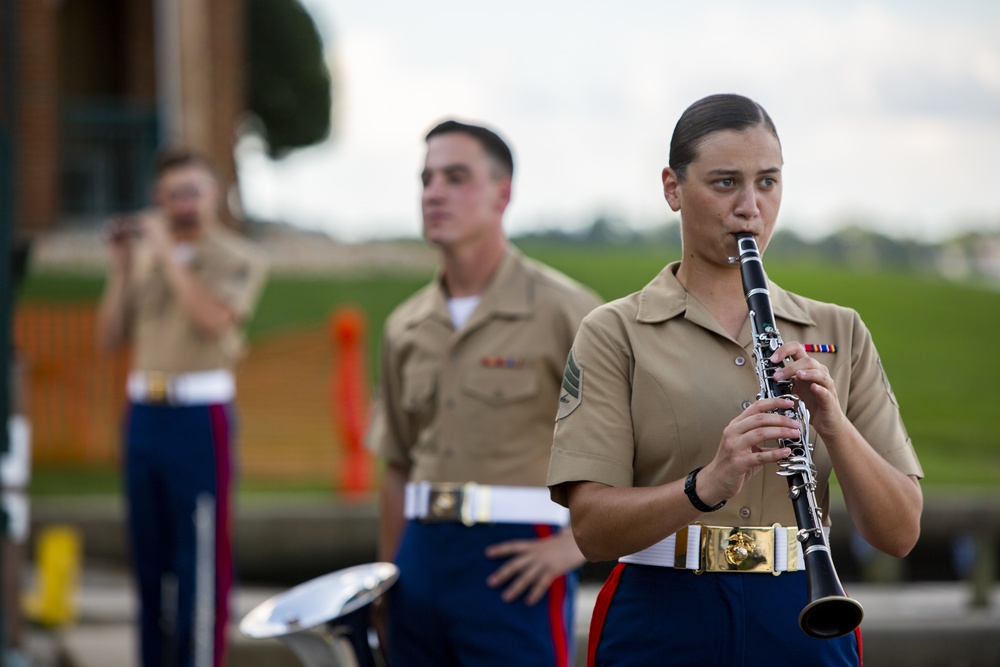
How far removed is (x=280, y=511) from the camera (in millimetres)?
9164

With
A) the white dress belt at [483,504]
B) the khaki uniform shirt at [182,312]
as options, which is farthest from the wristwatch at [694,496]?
the khaki uniform shirt at [182,312]

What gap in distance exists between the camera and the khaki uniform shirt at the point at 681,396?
2307 mm

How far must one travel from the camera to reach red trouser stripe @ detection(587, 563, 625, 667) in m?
Result: 2.46

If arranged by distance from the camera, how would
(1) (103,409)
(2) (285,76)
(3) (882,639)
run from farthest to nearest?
(2) (285,76) < (1) (103,409) < (3) (882,639)

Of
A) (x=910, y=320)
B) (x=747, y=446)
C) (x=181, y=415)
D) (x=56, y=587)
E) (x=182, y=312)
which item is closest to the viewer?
(x=747, y=446)

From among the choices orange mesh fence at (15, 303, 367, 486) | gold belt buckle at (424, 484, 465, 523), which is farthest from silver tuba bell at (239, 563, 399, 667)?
orange mesh fence at (15, 303, 367, 486)

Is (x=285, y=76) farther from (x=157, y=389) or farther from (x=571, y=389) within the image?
(x=571, y=389)

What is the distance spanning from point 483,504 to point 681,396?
4.46 feet

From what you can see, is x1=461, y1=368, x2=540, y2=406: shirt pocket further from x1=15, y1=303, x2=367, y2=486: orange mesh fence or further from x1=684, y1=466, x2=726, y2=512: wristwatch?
x1=15, y1=303, x2=367, y2=486: orange mesh fence

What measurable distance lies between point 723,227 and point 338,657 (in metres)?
1.86

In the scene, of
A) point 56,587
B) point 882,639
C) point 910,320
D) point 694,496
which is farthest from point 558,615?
point 910,320

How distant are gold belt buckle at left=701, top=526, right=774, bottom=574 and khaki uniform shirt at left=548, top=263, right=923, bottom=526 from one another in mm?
18

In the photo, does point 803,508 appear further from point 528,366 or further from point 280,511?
point 280,511

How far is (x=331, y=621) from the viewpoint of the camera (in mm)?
3547
